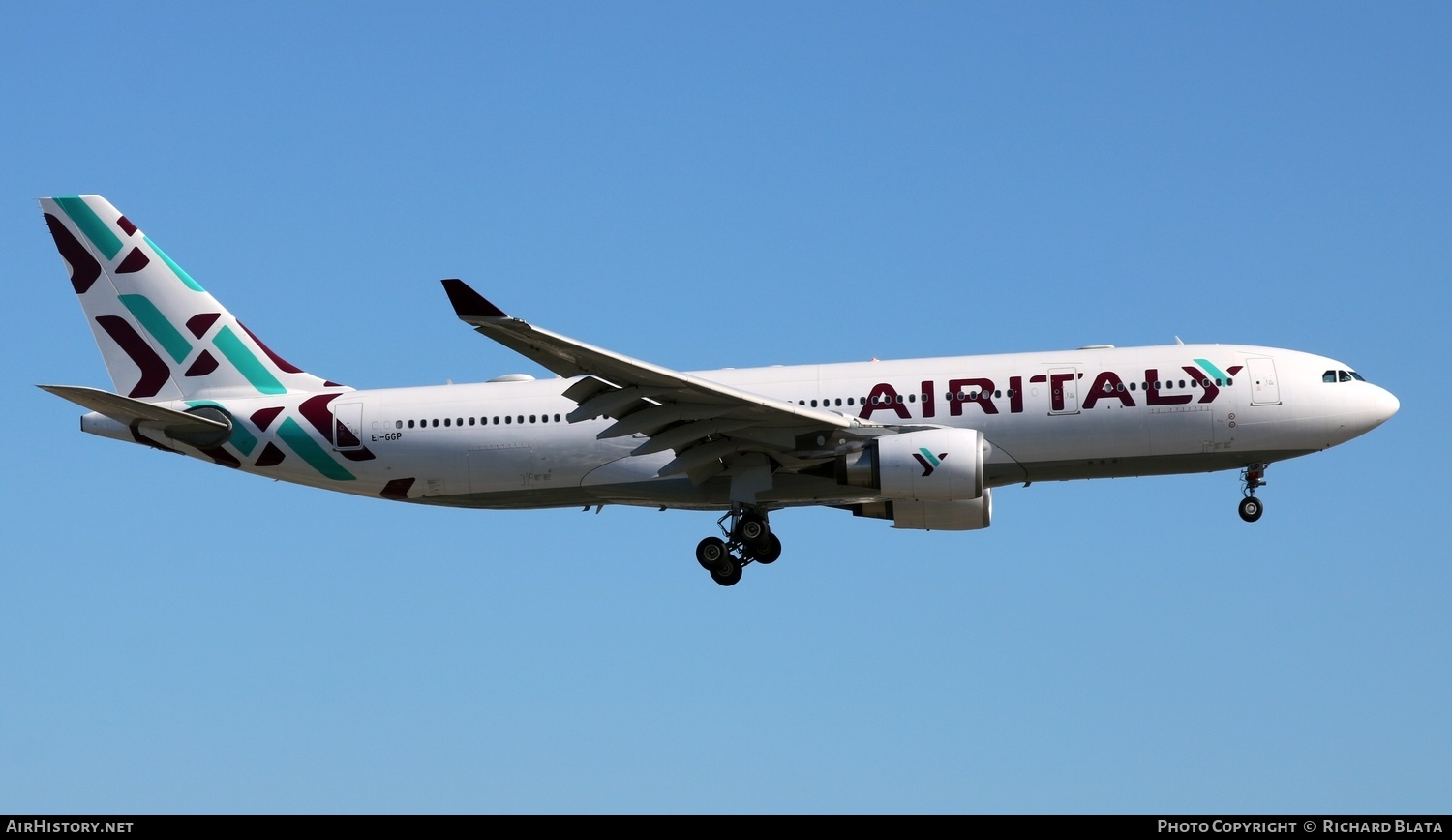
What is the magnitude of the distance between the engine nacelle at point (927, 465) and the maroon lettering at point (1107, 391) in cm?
251

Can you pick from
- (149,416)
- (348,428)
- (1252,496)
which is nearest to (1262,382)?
(1252,496)

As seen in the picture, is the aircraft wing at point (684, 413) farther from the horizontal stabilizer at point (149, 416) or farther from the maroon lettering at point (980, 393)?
the horizontal stabilizer at point (149, 416)

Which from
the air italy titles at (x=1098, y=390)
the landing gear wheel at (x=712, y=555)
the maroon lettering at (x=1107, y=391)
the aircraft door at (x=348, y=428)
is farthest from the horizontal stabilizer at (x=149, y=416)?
the maroon lettering at (x=1107, y=391)

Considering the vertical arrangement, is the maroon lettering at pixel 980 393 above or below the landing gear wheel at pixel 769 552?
above

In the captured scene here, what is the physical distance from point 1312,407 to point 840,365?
9994mm

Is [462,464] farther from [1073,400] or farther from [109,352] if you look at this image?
[1073,400]

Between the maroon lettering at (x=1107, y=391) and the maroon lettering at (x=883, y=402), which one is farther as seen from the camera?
the maroon lettering at (x=883, y=402)

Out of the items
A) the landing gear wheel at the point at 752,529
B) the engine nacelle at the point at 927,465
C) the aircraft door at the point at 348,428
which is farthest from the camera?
the aircraft door at the point at 348,428

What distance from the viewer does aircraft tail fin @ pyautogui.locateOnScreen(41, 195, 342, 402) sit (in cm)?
3975

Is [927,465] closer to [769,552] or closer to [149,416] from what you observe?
[769,552]

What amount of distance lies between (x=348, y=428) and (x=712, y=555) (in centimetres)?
875

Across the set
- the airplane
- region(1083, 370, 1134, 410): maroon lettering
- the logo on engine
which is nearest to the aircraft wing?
the airplane

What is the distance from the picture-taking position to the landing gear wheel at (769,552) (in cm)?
3655
